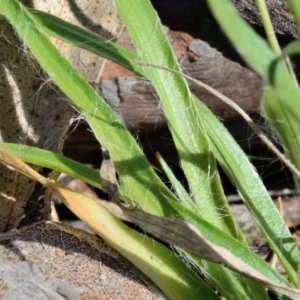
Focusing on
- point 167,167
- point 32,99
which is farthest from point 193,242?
point 32,99

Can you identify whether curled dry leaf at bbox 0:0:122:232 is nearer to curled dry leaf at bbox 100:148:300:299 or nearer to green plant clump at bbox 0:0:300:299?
green plant clump at bbox 0:0:300:299

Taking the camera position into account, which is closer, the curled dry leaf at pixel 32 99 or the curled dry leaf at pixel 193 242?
the curled dry leaf at pixel 193 242

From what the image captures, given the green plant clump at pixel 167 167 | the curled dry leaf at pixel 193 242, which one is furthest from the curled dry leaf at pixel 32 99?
the curled dry leaf at pixel 193 242

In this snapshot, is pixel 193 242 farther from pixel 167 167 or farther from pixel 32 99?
pixel 32 99

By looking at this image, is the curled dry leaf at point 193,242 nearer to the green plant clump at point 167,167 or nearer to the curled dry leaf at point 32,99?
the green plant clump at point 167,167

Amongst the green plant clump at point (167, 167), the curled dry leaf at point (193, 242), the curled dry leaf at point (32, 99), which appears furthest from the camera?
the curled dry leaf at point (32, 99)

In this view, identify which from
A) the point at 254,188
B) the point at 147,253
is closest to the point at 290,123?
the point at 254,188

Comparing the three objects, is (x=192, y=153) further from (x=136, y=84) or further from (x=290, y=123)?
(x=136, y=84)

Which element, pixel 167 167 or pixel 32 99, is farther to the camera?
pixel 32 99

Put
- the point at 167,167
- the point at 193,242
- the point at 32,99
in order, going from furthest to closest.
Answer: the point at 32,99
the point at 167,167
the point at 193,242
